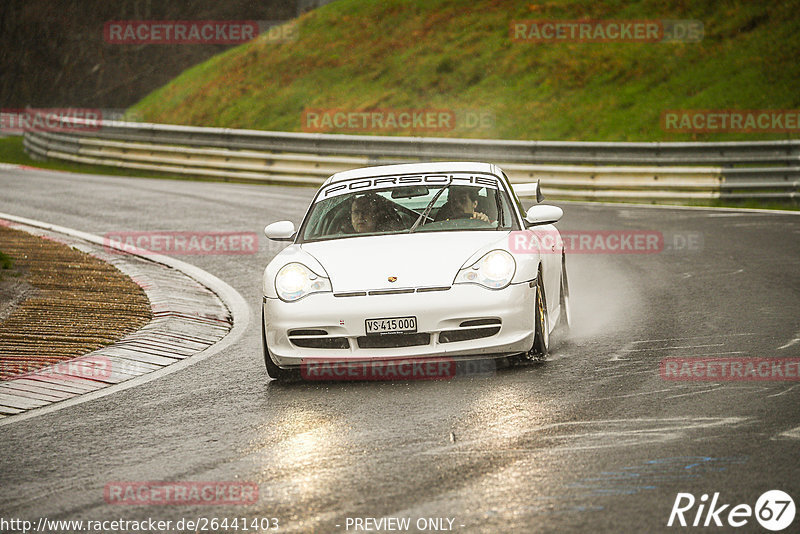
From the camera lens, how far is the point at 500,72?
108 feet

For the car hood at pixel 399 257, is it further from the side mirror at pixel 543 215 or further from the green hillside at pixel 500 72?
the green hillside at pixel 500 72

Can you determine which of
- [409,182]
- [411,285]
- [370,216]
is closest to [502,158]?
[409,182]

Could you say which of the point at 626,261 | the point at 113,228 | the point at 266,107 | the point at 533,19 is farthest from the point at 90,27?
the point at 626,261

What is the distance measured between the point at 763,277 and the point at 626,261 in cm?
209

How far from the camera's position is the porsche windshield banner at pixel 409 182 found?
347 inches

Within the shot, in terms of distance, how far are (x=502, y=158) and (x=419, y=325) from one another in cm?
1444

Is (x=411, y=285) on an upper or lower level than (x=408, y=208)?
lower

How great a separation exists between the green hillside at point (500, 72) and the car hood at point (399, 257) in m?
18.3

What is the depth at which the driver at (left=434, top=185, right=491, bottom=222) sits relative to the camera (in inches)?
336

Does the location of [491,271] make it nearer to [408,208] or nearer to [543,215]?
[543,215]

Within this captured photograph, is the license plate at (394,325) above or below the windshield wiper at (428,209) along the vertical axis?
below

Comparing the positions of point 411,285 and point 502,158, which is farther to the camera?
point 502,158

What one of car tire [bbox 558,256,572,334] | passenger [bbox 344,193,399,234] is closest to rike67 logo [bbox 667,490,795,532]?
passenger [bbox 344,193,399,234]

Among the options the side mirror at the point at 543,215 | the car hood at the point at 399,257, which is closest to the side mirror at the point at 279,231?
the car hood at the point at 399,257
